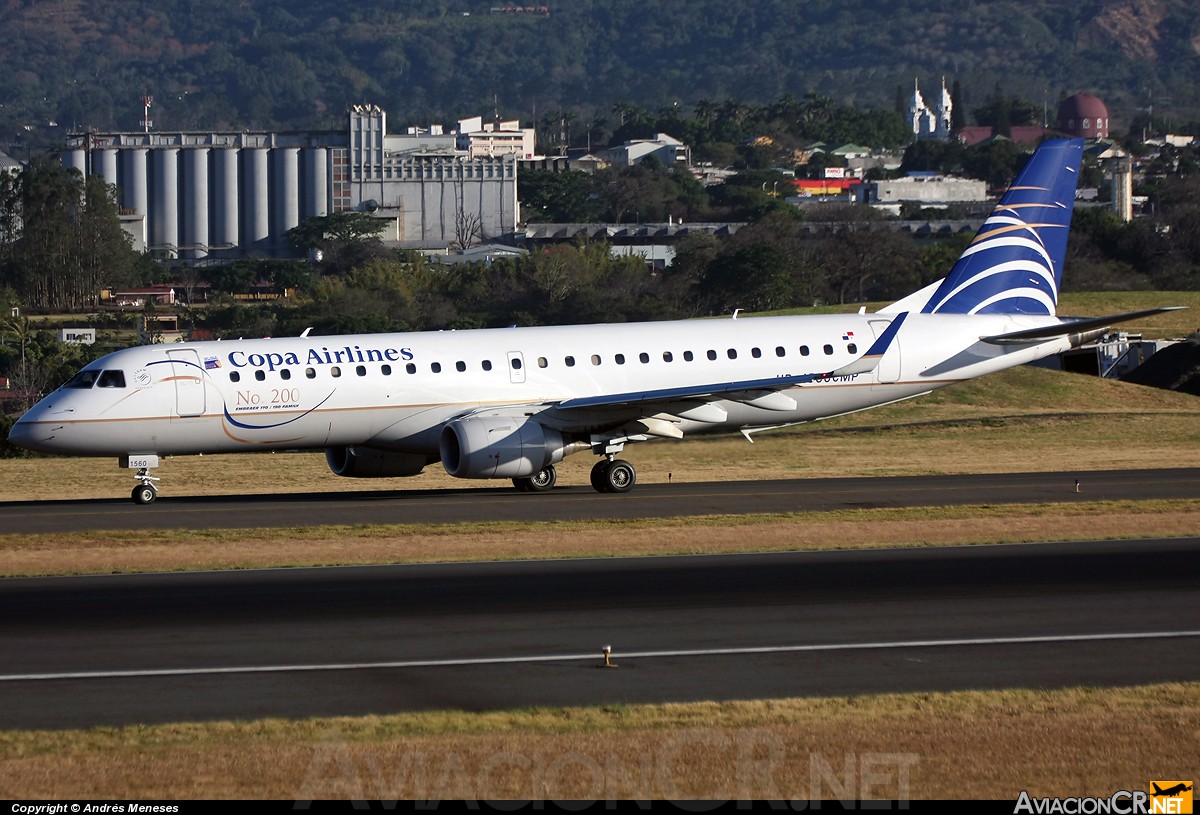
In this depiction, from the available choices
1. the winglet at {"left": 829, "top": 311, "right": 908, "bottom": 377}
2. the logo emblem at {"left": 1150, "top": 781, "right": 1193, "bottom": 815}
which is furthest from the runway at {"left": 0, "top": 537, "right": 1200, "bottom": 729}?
the winglet at {"left": 829, "top": 311, "right": 908, "bottom": 377}

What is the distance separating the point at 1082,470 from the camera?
40.5 meters

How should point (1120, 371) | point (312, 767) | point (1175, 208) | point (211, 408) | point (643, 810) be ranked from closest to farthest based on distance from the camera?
point (643, 810) → point (312, 767) → point (211, 408) → point (1120, 371) → point (1175, 208)

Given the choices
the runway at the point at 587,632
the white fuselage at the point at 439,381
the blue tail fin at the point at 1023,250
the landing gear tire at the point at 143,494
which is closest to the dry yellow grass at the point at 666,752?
the runway at the point at 587,632

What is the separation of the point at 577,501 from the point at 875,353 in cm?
765

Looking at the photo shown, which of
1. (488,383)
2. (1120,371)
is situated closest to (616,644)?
(488,383)

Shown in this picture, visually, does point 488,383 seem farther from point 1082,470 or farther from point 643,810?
point 643,810

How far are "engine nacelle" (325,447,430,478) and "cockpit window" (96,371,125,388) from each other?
4.27 meters

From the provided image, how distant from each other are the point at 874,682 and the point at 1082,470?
971 inches

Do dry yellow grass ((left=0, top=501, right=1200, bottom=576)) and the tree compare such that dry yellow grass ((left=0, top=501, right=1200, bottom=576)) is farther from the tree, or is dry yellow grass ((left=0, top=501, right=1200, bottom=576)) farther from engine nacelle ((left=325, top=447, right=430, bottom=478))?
the tree

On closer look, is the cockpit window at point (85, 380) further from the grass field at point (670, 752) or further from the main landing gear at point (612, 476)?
the grass field at point (670, 752)

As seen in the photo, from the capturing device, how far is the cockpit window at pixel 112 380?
33.7 m

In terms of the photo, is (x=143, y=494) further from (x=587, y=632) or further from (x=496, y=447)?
(x=587, y=632)

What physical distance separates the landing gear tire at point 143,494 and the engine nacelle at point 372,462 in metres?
3.48

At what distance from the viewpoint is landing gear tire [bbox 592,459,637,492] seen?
35.5 meters
